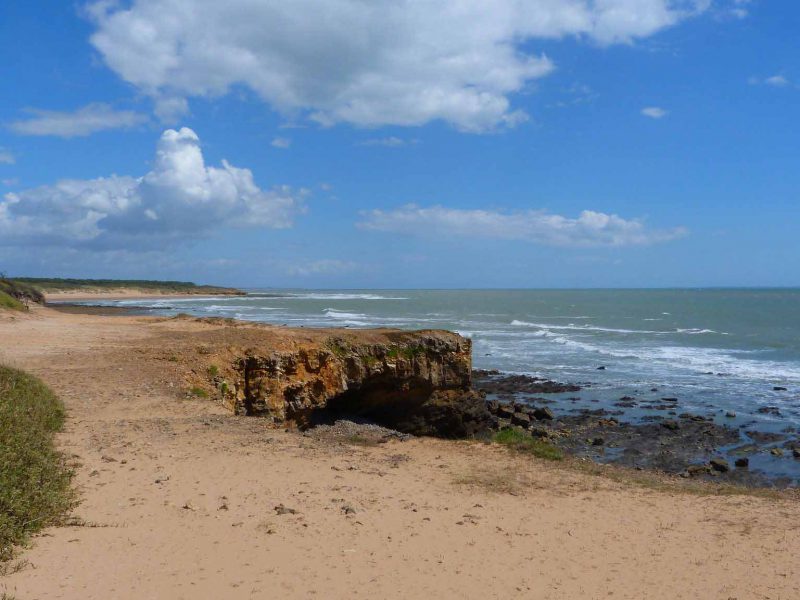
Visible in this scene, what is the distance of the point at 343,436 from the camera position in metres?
15.6

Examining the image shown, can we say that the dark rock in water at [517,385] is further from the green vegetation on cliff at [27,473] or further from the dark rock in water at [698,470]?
the green vegetation on cliff at [27,473]

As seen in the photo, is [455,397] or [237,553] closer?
[237,553]

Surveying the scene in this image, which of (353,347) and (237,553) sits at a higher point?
(353,347)

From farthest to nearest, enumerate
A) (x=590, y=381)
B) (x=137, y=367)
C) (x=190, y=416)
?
(x=590, y=381)
(x=137, y=367)
(x=190, y=416)

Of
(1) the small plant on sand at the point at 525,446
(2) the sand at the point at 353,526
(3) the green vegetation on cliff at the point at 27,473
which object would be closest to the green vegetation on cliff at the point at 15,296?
(2) the sand at the point at 353,526

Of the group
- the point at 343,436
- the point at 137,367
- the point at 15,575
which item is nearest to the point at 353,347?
the point at 343,436

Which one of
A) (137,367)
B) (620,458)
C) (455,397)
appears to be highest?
(137,367)

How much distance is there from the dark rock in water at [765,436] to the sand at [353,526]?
912 cm

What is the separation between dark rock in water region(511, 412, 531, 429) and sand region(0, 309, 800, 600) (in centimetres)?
850

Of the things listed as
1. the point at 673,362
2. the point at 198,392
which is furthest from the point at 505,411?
the point at 673,362

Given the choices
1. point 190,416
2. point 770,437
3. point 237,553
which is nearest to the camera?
point 237,553

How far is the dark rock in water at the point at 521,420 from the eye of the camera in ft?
71.1

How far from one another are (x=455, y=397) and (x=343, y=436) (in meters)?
5.73

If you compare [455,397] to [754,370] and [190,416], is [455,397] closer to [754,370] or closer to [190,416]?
[190,416]
